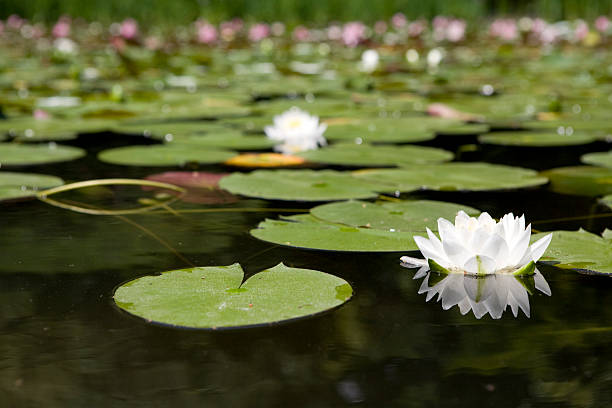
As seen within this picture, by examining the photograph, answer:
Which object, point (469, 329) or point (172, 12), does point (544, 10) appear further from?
point (469, 329)

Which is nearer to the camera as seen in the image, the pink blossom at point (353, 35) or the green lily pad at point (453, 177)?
the green lily pad at point (453, 177)

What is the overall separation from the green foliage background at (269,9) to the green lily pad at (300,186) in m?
8.18

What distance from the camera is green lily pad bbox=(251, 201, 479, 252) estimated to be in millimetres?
1343

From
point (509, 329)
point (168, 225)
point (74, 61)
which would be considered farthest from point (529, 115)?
point (74, 61)

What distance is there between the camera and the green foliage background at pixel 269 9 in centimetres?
965

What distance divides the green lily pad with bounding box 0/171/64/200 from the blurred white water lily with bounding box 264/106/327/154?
762 millimetres

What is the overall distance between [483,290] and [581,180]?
927 millimetres

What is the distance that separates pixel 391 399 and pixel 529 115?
2.56m

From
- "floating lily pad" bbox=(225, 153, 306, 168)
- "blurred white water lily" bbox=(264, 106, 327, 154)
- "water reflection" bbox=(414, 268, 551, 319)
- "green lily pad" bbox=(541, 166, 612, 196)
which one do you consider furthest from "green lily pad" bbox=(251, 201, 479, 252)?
"blurred white water lily" bbox=(264, 106, 327, 154)

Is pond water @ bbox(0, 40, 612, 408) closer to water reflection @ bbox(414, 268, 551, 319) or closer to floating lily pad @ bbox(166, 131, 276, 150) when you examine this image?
water reflection @ bbox(414, 268, 551, 319)

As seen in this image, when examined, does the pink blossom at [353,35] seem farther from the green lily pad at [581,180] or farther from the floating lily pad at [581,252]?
the floating lily pad at [581,252]

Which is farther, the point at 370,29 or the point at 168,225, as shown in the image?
the point at 370,29

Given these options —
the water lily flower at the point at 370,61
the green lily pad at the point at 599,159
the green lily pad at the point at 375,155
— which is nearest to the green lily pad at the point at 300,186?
the green lily pad at the point at 375,155

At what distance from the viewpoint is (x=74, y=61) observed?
6.21 metres
